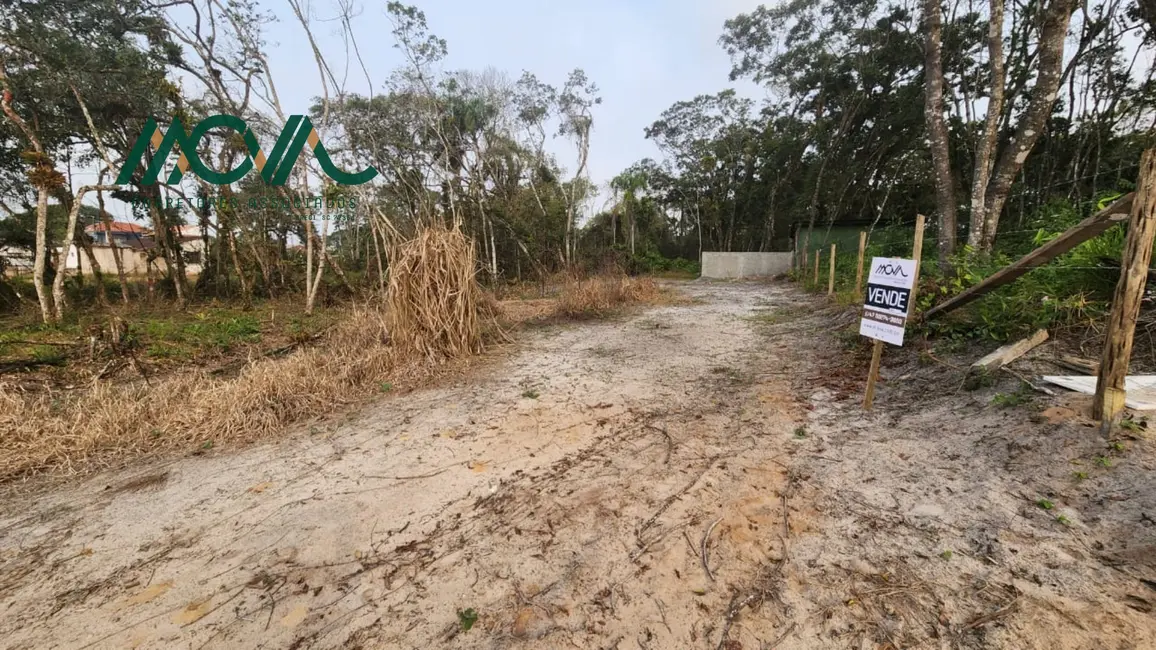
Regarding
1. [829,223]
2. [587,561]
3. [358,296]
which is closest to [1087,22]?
[829,223]

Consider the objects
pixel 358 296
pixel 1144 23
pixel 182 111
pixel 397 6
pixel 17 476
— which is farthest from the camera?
pixel 397 6

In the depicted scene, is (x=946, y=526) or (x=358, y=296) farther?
(x=358, y=296)

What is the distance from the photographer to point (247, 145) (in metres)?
8.84

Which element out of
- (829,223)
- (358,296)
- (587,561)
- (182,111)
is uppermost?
(182,111)

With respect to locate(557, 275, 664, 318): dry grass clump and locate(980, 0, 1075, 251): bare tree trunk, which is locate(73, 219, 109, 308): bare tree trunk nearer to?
locate(557, 275, 664, 318): dry grass clump

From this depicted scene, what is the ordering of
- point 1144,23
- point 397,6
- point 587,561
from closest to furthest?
point 587,561 → point 1144,23 → point 397,6

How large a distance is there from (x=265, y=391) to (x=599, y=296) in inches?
228

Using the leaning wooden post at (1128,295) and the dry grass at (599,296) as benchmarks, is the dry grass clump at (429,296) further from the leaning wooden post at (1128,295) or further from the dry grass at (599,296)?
the leaning wooden post at (1128,295)

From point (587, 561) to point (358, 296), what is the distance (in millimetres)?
10768

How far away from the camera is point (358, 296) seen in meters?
10.8

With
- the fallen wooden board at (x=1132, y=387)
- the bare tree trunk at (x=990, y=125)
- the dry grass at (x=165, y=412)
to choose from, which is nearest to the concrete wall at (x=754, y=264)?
the bare tree trunk at (x=990, y=125)

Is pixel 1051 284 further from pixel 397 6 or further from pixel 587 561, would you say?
pixel 397 6

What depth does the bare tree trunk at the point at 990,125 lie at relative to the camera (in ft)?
17.5

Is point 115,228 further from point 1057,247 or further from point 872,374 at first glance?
point 1057,247
